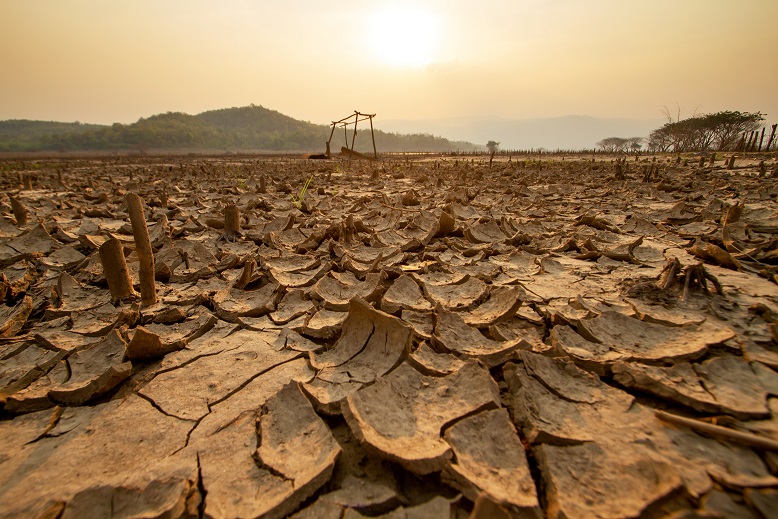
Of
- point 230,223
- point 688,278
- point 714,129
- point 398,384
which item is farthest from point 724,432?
→ point 714,129

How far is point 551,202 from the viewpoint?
18.1 feet

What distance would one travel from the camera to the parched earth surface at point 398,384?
3.10ft

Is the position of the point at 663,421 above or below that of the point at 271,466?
above

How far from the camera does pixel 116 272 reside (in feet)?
7.37

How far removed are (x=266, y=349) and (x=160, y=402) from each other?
499 mm

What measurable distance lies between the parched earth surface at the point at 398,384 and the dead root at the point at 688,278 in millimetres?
12

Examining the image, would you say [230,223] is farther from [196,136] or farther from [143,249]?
[196,136]

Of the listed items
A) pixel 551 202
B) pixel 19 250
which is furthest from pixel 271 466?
pixel 551 202

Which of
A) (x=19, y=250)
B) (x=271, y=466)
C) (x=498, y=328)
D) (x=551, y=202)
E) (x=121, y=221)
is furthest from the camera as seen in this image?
(x=551, y=202)

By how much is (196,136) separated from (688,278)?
7132 centimetres

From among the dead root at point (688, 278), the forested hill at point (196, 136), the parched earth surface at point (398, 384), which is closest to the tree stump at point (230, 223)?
the parched earth surface at point (398, 384)

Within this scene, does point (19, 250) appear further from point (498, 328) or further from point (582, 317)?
point (582, 317)

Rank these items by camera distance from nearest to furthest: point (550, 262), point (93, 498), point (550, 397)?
point (93, 498) < point (550, 397) < point (550, 262)

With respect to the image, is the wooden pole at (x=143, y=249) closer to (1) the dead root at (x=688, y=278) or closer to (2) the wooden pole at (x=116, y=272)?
(2) the wooden pole at (x=116, y=272)
